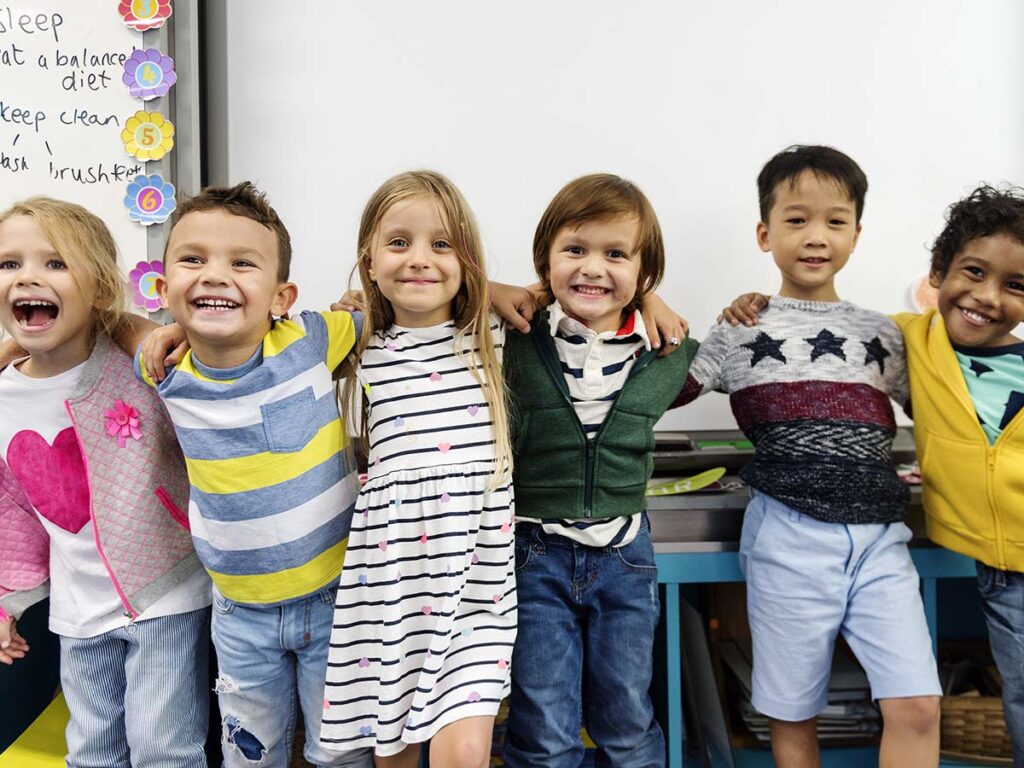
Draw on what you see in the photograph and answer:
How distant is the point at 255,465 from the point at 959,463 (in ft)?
3.22

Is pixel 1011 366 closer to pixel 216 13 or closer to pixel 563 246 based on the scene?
pixel 563 246

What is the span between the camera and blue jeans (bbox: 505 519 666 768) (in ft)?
3.38

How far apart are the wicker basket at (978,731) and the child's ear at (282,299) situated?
126 centimetres

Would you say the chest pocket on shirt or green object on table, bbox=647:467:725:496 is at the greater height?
the chest pocket on shirt

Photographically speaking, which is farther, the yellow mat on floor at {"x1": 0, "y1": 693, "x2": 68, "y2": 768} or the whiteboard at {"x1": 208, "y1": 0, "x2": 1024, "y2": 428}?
the whiteboard at {"x1": 208, "y1": 0, "x2": 1024, "y2": 428}

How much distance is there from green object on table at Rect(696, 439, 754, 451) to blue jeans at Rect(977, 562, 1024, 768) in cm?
43

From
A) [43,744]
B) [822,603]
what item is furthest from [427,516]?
[43,744]

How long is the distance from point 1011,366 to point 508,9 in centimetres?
110

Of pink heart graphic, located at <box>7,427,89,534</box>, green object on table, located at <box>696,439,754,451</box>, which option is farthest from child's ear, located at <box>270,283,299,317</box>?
green object on table, located at <box>696,439,754,451</box>

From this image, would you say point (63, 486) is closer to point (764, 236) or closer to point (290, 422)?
point (290, 422)

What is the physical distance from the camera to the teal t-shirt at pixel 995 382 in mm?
1068

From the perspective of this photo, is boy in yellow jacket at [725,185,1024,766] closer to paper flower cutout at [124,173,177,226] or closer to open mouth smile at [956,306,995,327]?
open mouth smile at [956,306,995,327]

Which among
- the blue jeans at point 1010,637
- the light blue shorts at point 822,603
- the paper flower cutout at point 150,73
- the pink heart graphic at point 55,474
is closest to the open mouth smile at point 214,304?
the pink heart graphic at point 55,474

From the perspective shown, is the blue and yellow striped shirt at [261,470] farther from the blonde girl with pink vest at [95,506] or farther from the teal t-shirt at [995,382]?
the teal t-shirt at [995,382]
